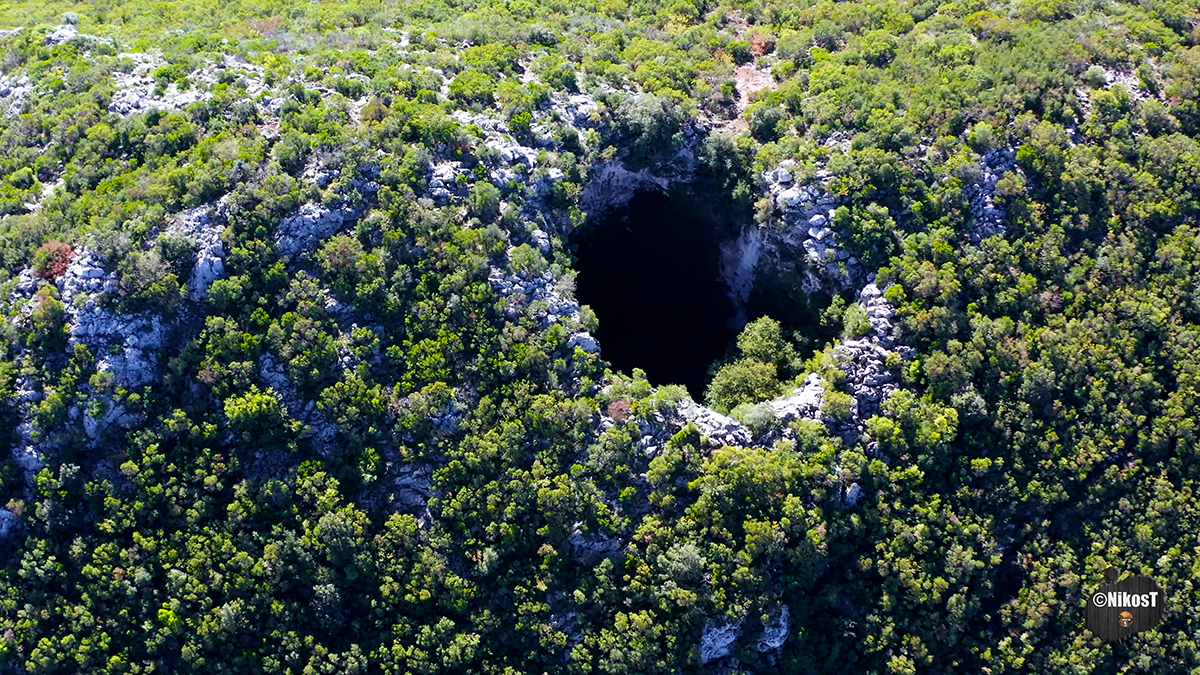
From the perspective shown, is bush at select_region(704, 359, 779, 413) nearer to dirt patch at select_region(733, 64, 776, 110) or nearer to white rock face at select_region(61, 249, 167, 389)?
dirt patch at select_region(733, 64, 776, 110)

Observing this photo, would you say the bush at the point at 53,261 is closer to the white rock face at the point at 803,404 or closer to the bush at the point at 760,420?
the bush at the point at 760,420

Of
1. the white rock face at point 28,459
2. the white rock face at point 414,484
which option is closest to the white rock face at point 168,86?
the white rock face at point 28,459

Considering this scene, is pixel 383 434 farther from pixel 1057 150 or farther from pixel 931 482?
pixel 1057 150

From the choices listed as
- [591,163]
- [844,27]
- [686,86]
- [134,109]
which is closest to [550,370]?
[591,163]

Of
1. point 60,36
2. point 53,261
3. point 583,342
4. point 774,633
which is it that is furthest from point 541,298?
point 60,36

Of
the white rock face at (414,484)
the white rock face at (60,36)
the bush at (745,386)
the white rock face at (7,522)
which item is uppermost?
the white rock face at (60,36)

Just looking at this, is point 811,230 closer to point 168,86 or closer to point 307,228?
point 307,228

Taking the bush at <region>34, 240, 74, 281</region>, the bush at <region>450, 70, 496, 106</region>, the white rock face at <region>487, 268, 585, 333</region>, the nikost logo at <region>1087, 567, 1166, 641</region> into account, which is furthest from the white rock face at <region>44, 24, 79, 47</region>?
the nikost logo at <region>1087, 567, 1166, 641</region>
